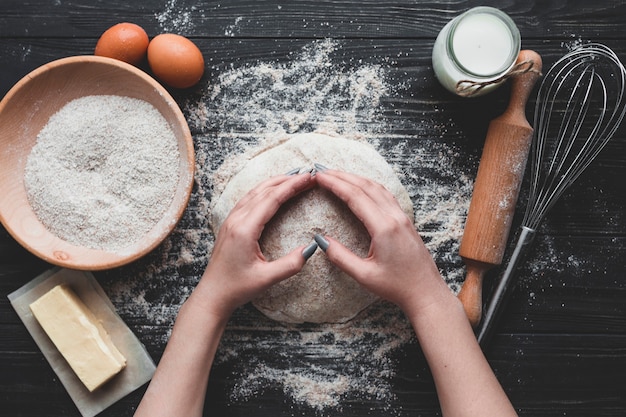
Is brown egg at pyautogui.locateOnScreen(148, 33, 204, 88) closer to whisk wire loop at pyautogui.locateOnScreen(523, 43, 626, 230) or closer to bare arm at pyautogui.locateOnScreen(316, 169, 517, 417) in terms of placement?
bare arm at pyautogui.locateOnScreen(316, 169, 517, 417)

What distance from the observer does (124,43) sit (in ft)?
3.36

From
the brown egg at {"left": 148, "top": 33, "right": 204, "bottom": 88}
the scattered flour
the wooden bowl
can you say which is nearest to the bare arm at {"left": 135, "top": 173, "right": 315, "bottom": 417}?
the wooden bowl

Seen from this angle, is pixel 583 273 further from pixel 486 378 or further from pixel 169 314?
pixel 169 314

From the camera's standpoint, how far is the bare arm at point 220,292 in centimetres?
94

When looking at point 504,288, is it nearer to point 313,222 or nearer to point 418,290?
point 418,290

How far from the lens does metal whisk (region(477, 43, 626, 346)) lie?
1.10 meters

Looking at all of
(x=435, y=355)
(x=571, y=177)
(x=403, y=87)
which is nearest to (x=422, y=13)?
(x=403, y=87)

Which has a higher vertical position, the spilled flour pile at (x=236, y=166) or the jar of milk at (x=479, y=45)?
the jar of milk at (x=479, y=45)

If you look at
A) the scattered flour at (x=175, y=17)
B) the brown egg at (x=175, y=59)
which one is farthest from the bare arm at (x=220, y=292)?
the scattered flour at (x=175, y=17)

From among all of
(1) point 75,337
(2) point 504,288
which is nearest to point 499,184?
(2) point 504,288

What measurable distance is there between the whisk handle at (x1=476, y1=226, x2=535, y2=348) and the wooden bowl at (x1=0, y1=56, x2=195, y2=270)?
2.20ft

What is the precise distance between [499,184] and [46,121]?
3.11 feet

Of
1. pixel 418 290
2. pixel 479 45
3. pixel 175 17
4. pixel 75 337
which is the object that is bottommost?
pixel 75 337

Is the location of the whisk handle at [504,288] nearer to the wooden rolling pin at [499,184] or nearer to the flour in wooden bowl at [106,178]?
the wooden rolling pin at [499,184]
